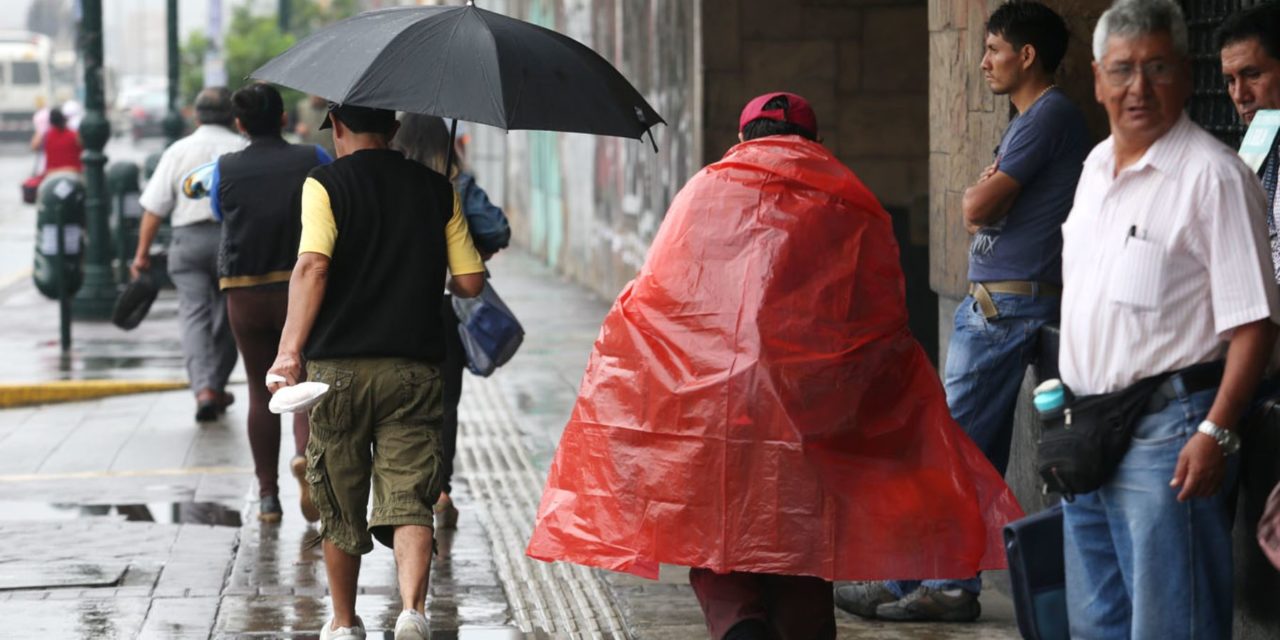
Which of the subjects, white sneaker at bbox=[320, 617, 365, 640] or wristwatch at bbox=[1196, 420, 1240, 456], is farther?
white sneaker at bbox=[320, 617, 365, 640]

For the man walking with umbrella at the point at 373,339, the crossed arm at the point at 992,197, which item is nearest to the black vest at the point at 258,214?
the man walking with umbrella at the point at 373,339

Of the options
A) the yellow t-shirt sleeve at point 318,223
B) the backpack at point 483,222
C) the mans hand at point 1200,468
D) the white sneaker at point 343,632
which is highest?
the yellow t-shirt sleeve at point 318,223

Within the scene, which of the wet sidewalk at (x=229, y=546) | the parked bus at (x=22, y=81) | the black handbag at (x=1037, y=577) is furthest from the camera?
the parked bus at (x=22, y=81)

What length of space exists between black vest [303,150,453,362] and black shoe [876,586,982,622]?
1.74 m

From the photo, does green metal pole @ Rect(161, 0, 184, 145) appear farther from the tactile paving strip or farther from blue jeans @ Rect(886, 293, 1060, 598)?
blue jeans @ Rect(886, 293, 1060, 598)

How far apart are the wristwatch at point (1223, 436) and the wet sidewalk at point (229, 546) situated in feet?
7.92

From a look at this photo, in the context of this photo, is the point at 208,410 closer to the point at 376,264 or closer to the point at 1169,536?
the point at 376,264

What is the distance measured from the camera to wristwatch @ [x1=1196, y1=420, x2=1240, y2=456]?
12.3ft

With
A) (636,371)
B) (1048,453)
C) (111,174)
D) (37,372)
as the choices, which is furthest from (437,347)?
(111,174)

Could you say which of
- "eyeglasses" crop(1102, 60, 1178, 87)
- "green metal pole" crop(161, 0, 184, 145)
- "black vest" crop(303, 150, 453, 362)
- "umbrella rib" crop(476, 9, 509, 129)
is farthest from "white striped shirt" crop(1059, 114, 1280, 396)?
"green metal pole" crop(161, 0, 184, 145)

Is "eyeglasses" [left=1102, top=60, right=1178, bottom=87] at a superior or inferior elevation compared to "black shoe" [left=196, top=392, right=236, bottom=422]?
superior

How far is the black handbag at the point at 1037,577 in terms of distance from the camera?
431 cm

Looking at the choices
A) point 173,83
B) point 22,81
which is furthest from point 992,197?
point 22,81

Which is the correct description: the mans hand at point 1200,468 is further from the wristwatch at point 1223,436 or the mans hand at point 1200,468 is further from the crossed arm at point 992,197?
the crossed arm at point 992,197
